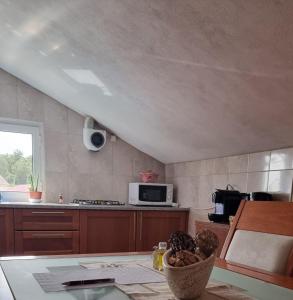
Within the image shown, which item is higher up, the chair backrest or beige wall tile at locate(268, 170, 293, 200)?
beige wall tile at locate(268, 170, 293, 200)

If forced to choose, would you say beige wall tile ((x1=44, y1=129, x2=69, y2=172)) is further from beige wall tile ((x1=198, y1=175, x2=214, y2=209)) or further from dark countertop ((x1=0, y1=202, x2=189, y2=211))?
beige wall tile ((x1=198, y1=175, x2=214, y2=209))

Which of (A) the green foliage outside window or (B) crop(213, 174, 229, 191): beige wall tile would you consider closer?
(B) crop(213, 174, 229, 191): beige wall tile

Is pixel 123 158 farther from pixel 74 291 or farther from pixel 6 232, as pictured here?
pixel 74 291

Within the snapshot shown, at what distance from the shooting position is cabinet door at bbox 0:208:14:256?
112 inches

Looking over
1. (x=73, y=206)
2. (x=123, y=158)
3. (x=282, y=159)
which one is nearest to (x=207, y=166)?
(x=282, y=159)

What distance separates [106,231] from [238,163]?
1.46 meters

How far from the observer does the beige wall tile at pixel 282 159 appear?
2277 mm

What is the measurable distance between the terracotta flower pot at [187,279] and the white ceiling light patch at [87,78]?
2129mm

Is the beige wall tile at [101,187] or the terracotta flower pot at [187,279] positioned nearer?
the terracotta flower pot at [187,279]

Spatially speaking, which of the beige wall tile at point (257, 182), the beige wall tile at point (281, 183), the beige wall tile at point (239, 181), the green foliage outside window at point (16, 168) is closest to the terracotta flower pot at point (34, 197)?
the green foliage outside window at point (16, 168)

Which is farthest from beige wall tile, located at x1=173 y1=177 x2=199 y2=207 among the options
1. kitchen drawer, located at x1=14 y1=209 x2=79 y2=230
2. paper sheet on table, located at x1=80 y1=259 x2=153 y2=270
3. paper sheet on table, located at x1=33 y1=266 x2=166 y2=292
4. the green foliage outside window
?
paper sheet on table, located at x1=33 y1=266 x2=166 y2=292

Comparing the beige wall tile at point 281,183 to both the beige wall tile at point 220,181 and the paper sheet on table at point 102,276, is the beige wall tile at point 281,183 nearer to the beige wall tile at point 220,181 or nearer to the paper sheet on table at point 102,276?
the beige wall tile at point 220,181

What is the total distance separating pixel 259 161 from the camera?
8.43 ft

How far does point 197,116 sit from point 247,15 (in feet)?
3.85
